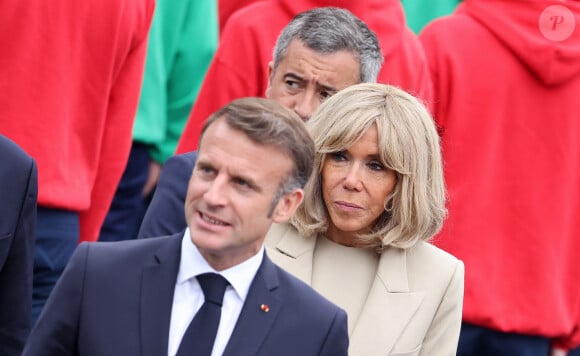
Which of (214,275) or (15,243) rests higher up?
(214,275)

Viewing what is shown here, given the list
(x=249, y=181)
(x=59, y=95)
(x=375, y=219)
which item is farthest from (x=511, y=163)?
(x=249, y=181)

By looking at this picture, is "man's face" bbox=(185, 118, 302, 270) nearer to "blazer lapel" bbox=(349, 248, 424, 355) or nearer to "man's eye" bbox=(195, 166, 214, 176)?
"man's eye" bbox=(195, 166, 214, 176)

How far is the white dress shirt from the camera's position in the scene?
3.79 meters

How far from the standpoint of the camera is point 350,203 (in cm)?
482

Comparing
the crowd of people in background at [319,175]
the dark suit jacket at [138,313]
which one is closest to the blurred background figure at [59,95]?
the crowd of people in background at [319,175]

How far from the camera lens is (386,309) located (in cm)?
477

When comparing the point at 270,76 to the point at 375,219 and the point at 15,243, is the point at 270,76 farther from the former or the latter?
the point at 15,243

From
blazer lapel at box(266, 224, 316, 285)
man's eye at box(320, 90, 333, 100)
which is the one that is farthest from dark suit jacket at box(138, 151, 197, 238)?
man's eye at box(320, 90, 333, 100)

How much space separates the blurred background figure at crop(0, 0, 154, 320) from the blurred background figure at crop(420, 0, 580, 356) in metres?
1.30

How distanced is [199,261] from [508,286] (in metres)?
2.53

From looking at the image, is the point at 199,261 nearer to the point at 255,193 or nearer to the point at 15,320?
the point at 255,193

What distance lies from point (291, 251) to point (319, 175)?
25cm

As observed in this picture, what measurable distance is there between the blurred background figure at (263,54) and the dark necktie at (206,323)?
6.76 ft

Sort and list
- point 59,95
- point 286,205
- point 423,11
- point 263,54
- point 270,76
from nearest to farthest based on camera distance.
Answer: point 286,205, point 270,76, point 59,95, point 263,54, point 423,11
